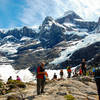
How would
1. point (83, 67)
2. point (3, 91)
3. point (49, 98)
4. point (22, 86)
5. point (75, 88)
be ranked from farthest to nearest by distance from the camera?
point (83, 67)
point (22, 86)
point (3, 91)
point (75, 88)
point (49, 98)

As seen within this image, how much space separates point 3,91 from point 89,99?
9.34 metres

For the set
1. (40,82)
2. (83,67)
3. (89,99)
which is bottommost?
(89,99)

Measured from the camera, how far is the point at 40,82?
49.2 ft

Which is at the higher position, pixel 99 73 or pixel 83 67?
pixel 83 67

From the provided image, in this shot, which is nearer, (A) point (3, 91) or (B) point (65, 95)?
(B) point (65, 95)

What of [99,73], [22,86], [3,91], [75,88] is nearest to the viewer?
[99,73]

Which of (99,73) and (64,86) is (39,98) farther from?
(99,73)

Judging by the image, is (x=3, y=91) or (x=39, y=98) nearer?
(x=39, y=98)

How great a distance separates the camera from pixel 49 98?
12.8m

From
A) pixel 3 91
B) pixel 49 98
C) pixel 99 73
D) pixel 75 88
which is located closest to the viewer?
pixel 99 73

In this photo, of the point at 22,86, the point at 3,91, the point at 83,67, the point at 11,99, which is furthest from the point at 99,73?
the point at 83,67

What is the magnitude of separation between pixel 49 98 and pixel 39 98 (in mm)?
679

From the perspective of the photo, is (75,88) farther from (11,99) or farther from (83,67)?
(83,67)

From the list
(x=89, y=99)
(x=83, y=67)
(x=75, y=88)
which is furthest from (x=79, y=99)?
(x=83, y=67)
